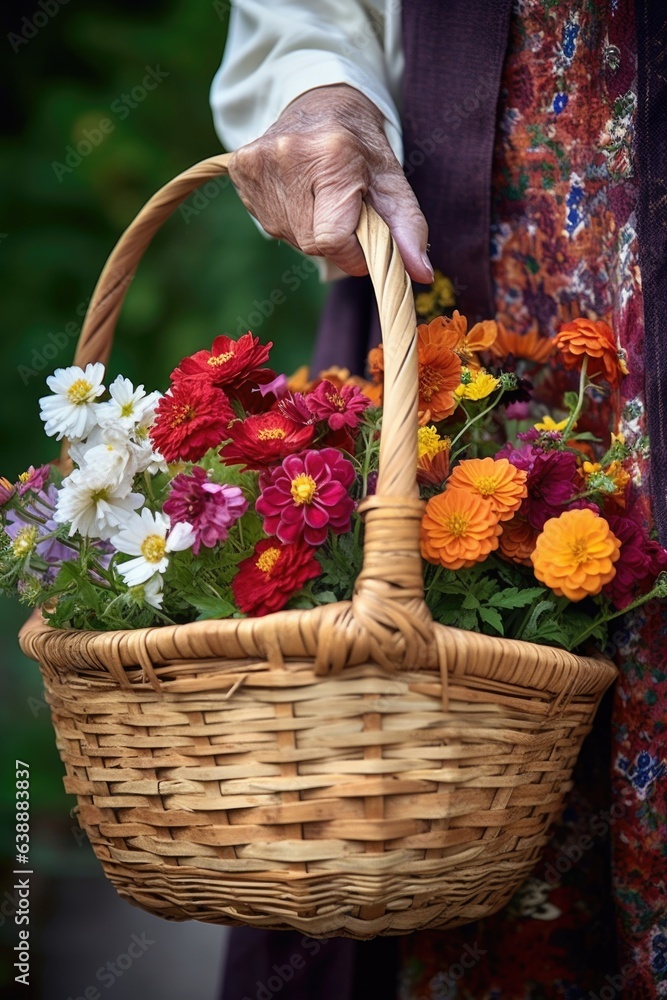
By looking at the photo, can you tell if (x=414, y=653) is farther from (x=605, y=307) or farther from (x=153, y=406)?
(x=605, y=307)

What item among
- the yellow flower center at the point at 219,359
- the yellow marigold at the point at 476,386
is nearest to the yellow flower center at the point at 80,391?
the yellow flower center at the point at 219,359

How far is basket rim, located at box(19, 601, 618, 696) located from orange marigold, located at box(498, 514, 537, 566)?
8cm

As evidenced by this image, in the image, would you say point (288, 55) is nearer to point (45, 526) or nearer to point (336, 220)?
point (336, 220)

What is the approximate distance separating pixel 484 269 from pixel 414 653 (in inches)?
20.2

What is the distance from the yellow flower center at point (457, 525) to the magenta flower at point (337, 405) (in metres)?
0.11

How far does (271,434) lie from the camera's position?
0.69 meters

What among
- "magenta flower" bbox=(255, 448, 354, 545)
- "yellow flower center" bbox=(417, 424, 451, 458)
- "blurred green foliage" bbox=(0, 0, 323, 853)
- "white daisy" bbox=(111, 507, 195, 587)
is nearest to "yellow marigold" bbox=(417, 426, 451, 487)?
"yellow flower center" bbox=(417, 424, 451, 458)

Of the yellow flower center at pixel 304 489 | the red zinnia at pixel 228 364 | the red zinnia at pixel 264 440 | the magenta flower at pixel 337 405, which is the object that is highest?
the red zinnia at pixel 228 364

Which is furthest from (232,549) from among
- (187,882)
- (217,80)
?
(217,80)

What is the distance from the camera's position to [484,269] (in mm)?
960

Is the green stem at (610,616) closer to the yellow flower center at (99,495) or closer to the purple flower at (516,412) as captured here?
the purple flower at (516,412)

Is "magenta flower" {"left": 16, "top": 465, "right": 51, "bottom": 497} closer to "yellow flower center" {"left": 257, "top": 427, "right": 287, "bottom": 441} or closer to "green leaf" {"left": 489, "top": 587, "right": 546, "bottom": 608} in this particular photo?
"yellow flower center" {"left": 257, "top": 427, "right": 287, "bottom": 441}

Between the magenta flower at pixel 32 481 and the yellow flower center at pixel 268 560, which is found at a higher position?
the magenta flower at pixel 32 481

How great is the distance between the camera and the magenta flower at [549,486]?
0.73 metres
